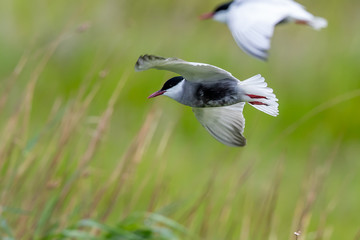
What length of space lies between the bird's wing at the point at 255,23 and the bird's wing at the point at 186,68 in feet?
0.18

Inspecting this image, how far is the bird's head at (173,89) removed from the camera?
1159 millimetres

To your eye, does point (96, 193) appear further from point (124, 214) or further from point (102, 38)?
point (102, 38)

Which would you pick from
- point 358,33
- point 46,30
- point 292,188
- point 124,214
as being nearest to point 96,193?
point 124,214

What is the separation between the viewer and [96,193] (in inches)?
78.3

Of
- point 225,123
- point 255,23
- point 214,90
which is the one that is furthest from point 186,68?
point 255,23

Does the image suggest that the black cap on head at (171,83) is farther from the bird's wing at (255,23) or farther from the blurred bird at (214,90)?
the bird's wing at (255,23)

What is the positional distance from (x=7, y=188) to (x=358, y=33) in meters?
2.49

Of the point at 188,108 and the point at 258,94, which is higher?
the point at 188,108

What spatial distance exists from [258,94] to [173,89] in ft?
0.39

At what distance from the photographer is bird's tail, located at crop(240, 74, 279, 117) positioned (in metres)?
1.14

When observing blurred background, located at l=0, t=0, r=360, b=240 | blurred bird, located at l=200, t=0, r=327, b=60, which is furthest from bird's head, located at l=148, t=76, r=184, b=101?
blurred background, located at l=0, t=0, r=360, b=240

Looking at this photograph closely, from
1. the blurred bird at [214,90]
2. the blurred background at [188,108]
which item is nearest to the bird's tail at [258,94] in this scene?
the blurred bird at [214,90]

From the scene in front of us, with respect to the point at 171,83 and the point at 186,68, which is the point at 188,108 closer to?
the point at 171,83

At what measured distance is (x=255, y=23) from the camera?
4.77 feet
